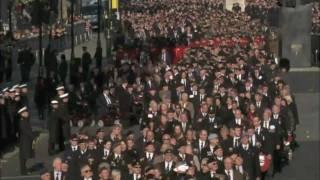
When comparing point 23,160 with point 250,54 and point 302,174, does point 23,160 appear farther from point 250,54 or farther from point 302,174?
point 250,54

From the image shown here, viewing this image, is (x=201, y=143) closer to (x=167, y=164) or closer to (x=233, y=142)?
(x=233, y=142)

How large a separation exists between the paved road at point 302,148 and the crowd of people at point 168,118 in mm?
362

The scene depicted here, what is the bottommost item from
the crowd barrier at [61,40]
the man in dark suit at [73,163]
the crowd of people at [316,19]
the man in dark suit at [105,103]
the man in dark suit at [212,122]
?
the crowd barrier at [61,40]

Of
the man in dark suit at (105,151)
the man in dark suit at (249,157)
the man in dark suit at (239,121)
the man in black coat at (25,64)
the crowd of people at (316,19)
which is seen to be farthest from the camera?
the crowd of people at (316,19)

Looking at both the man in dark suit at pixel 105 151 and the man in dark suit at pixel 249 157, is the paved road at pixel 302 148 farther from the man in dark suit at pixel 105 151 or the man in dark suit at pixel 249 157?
the man in dark suit at pixel 105 151

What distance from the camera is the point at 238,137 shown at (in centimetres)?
2031

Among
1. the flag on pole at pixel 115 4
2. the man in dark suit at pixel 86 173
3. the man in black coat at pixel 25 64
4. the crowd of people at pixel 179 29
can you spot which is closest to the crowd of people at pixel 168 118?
the man in dark suit at pixel 86 173

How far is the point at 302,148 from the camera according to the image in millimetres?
27703

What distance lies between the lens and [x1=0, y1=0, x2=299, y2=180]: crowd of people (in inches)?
716

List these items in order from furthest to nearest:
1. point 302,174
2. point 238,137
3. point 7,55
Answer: point 7,55 < point 302,174 < point 238,137

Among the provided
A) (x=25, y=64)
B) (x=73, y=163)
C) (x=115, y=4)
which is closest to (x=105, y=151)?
(x=73, y=163)

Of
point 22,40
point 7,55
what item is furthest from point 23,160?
point 22,40

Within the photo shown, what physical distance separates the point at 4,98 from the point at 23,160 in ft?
11.5

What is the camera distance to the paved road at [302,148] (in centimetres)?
2439
